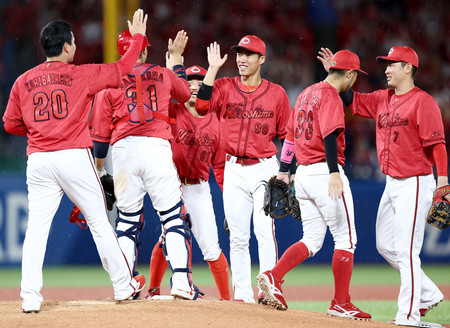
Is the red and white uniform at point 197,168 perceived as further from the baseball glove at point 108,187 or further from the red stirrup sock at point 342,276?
the red stirrup sock at point 342,276

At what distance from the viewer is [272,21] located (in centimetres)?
1608

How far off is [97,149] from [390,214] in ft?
8.54

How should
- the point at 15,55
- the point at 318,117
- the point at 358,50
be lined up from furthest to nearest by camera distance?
the point at 358,50, the point at 15,55, the point at 318,117

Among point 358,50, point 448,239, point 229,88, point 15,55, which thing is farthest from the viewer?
point 358,50

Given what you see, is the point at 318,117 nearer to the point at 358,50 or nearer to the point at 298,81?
the point at 298,81

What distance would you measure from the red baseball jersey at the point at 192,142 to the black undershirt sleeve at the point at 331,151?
149 cm

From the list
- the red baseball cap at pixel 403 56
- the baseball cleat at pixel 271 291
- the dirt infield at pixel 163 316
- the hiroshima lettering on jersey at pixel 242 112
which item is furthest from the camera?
the hiroshima lettering on jersey at pixel 242 112

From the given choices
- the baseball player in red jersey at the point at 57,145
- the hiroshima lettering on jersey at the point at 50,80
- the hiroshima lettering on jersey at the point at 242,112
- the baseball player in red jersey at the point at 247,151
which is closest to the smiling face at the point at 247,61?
the baseball player in red jersey at the point at 247,151

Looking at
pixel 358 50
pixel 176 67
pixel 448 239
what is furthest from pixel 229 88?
pixel 358 50

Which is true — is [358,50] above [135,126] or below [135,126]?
above

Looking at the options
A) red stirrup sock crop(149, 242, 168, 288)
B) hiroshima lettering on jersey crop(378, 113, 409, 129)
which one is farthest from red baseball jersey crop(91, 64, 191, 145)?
hiroshima lettering on jersey crop(378, 113, 409, 129)

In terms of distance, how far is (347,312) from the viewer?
5375 mm

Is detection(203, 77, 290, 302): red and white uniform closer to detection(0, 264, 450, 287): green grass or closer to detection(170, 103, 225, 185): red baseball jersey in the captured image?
detection(170, 103, 225, 185): red baseball jersey

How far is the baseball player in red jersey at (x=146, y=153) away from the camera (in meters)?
5.44
